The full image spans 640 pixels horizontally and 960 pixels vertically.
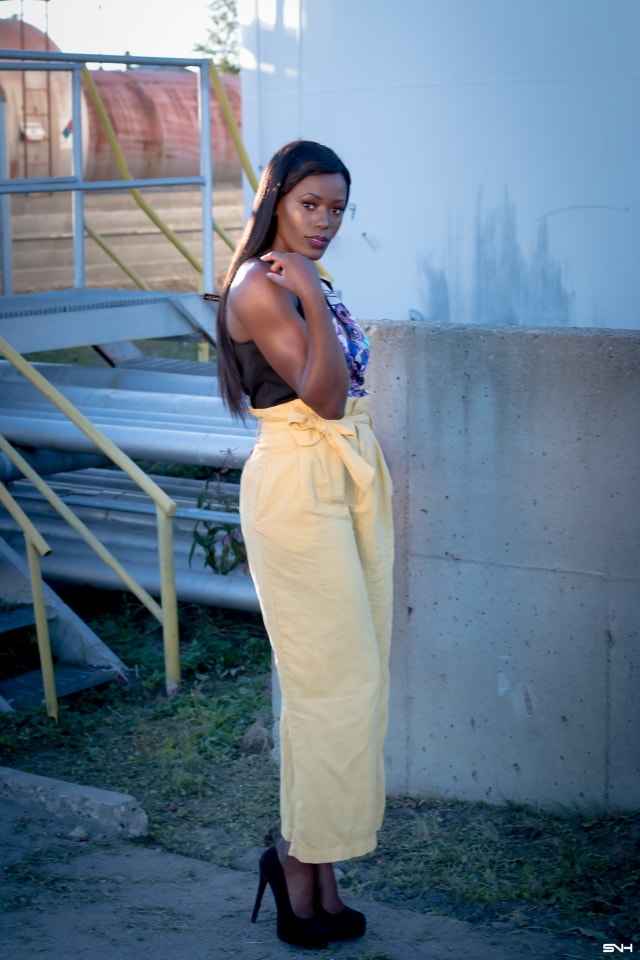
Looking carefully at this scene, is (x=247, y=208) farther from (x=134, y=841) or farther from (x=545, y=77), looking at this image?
(x=134, y=841)

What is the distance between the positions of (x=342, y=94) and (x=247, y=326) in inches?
178

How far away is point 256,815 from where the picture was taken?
3.94 metres

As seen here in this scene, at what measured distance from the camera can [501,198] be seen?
6414mm

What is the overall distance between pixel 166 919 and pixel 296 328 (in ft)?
5.22

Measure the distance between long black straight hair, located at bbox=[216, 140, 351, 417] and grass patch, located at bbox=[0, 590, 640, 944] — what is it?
147 centimetres

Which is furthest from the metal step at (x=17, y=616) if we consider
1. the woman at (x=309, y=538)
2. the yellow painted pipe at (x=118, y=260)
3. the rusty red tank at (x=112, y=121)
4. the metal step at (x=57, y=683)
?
the rusty red tank at (x=112, y=121)

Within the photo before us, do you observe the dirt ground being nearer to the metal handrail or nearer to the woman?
the woman

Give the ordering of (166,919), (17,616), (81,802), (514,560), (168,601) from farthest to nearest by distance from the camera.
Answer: (17,616) < (168,601) < (81,802) < (514,560) < (166,919)

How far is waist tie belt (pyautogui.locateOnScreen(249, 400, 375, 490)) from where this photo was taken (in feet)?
9.76

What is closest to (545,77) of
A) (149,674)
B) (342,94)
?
(342,94)

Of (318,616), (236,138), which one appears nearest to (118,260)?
(236,138)

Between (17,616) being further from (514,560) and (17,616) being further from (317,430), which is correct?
(317,430)

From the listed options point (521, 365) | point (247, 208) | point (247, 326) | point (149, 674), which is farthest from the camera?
point (247, 208)

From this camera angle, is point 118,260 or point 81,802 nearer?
point 81,802
